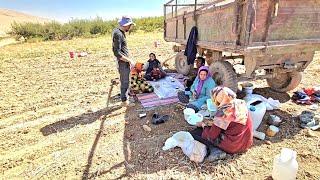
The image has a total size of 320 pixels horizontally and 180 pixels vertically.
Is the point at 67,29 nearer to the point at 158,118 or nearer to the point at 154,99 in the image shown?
the point at 154,99

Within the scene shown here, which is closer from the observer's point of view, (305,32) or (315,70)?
(305,32)

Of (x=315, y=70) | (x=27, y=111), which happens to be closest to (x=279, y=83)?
(x=315, y=70)

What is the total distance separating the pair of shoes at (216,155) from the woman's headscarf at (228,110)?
35 cm

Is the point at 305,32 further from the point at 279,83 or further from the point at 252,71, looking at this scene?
the point at 279,83

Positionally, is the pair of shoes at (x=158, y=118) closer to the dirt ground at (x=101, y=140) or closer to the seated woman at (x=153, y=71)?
the dirt ground at (x=101, y=140)

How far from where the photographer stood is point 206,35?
16.8 ft

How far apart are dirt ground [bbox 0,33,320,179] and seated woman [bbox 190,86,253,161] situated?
0.16 meters

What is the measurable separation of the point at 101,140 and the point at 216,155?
173 centimetres

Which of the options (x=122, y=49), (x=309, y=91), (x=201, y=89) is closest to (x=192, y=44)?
(x=201, y=89)

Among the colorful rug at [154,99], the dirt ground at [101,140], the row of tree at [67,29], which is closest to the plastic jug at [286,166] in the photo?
the dirt ground at [101,140]

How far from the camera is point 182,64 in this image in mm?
7422

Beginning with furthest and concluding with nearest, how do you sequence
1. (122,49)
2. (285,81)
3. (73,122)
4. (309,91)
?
(285,81) → (309,91) → (122,49) → (73,122)

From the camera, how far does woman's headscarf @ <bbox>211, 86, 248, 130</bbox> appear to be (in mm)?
3113

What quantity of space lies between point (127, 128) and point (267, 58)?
250 centimetres
